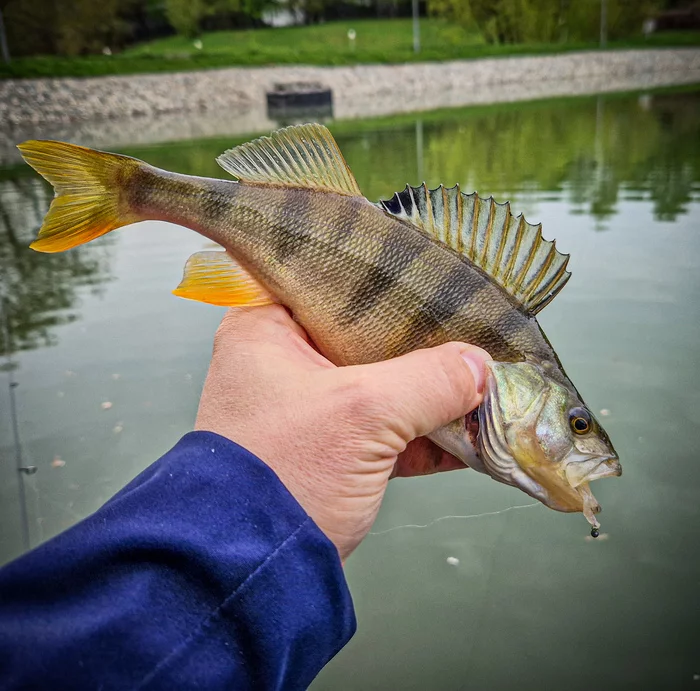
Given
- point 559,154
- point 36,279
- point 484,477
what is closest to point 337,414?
point 484,477

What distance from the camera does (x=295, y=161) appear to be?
161 centimetres

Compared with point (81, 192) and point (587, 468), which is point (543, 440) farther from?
point (81, 192)

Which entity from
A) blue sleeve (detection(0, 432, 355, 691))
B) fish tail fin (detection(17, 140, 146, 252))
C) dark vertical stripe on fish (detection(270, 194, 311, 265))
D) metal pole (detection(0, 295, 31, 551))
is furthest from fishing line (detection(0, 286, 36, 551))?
blue sleeve (detection(0, 432, 355, 691))

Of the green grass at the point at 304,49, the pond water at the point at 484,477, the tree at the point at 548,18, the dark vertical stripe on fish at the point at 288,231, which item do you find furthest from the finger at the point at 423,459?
the tree at the point at 548,18

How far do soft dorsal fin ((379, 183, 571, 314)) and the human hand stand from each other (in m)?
0.23

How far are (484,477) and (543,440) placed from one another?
1639 mm

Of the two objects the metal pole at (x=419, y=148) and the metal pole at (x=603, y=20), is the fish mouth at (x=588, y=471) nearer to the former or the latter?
the metal pole at (x=419, y=148)

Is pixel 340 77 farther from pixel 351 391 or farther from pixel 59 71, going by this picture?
pixel 351 391

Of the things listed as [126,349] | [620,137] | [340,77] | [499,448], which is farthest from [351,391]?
[340,77]

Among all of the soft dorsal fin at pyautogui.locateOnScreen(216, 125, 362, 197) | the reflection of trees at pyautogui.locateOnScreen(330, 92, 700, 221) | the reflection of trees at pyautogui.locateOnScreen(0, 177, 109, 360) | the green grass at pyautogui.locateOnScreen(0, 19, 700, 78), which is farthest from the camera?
the green grass at pyautogui.locateOnScreen(0, 19, 700, 78)

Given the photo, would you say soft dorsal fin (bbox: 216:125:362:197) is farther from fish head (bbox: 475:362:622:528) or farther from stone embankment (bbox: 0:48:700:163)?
stone embankment (bbox: 0:48:700:163)

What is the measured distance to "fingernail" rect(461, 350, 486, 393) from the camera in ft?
4.43

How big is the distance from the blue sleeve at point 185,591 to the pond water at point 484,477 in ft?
3.79

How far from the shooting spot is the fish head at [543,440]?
1328mm
